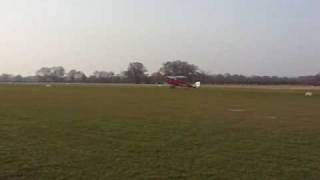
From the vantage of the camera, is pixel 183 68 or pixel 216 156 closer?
pixel 216 156

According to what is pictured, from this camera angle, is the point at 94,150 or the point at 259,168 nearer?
the point at 259,168

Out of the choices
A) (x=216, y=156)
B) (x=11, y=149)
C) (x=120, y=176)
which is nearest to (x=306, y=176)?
(x=216, y=156)

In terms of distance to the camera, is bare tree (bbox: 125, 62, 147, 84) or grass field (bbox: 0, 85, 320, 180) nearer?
grass field (bbox: 0, 85, 320, 180)

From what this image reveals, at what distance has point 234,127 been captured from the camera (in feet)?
66.2

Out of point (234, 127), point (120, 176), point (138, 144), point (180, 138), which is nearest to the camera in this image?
point (120, 176)

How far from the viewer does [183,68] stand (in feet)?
622

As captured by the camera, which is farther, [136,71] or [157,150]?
[136,71]

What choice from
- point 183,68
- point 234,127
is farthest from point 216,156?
point 183,68

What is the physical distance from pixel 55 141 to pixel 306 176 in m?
7.68

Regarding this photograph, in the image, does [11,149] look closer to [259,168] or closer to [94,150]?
[94,150]

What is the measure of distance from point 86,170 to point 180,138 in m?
5.95

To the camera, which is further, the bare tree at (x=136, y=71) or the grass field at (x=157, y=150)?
the bare tree at (x=136, y=71)

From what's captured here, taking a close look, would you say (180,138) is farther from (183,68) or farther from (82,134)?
(183,68)

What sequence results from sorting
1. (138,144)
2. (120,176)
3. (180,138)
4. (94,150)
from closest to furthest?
1. (120,176)
2. (94,150)
3. (138,144)
4. (180,138)
